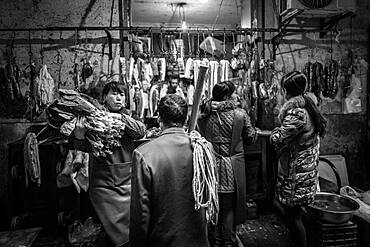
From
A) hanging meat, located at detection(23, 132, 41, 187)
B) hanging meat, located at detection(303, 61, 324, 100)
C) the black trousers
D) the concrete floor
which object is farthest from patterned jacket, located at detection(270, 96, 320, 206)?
hanging meat, located at detection(23, 132, 41, 187)

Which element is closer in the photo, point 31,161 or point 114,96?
point 114,96

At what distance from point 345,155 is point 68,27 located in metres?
4.79

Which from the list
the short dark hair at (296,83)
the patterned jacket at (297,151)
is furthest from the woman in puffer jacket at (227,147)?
the short dark hair at (296,83)

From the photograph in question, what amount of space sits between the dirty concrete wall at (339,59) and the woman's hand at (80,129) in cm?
313

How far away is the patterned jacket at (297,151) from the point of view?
8.93 feet

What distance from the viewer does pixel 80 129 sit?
2338 mm

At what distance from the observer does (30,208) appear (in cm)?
375

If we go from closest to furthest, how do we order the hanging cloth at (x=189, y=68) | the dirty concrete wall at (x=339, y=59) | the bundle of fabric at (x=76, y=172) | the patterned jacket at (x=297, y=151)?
the patterned jacket at (x=297, y=151) < the bundle of fabric at (x=76, y=172) < the hanging cloth at (x=189, y=68) < the dirty concrete wall at (x=339, y=59)

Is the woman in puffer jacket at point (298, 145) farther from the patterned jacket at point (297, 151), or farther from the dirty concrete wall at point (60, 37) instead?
the dirty concrete wall at point (60, 37)

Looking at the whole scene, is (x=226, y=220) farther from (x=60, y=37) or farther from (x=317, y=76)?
(x=60, y=37)

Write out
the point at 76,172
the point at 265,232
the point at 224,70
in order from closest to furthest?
the point at 76,172, the point at 265,232, the point at 224,70

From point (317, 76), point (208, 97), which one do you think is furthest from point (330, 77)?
point (208, 97)

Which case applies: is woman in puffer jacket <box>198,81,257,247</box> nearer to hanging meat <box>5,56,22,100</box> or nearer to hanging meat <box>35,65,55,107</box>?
hanging meat <box>35,65,55,107</box>

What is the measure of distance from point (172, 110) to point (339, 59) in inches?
162
